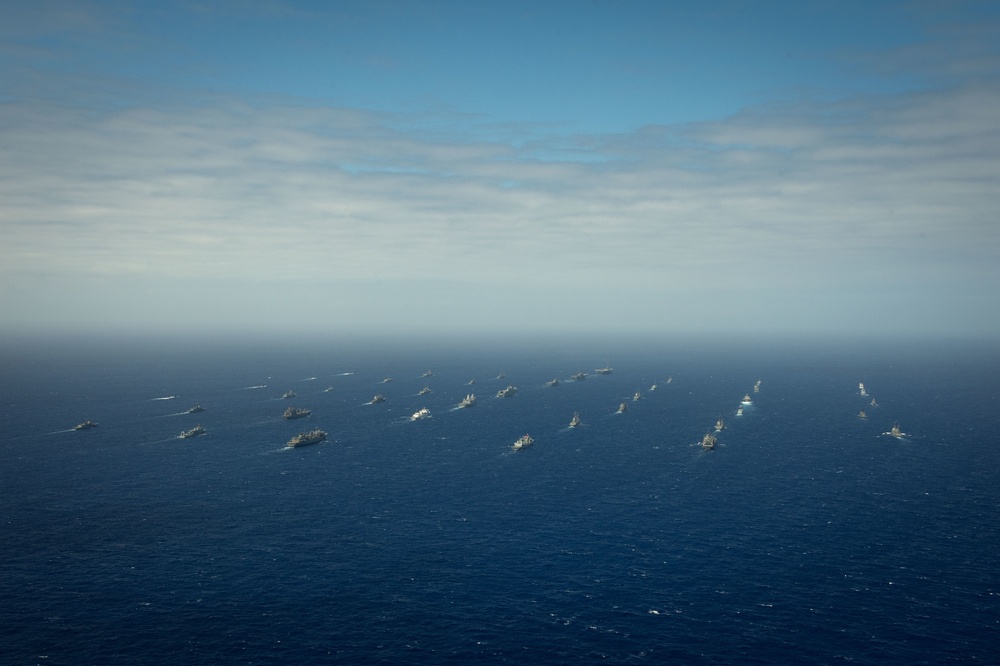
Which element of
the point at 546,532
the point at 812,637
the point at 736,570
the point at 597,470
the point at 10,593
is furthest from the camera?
the point at 597,470

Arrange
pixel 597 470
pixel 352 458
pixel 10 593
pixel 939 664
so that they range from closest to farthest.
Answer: pixel 939 664 → pixel 10 593 → pixel 597 470 → pixel 352 458

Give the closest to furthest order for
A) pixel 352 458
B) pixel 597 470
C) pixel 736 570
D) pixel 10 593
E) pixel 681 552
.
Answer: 1. pixel 10 593
2. pixel 736 570
3. pixel 681 552
4. pixel 597 470
5. pixel 352 458

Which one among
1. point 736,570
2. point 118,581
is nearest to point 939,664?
point 736,570

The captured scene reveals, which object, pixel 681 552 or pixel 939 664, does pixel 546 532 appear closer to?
pixel 681 552

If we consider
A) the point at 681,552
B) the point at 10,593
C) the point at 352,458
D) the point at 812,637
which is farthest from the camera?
the point at 352,458

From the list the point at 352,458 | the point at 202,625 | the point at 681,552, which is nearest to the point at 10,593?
the point at 202,625

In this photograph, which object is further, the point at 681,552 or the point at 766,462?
the point at 766,462

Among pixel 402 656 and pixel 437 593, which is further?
pixel 437 593

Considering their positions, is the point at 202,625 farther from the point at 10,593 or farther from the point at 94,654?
the point at 10,593
